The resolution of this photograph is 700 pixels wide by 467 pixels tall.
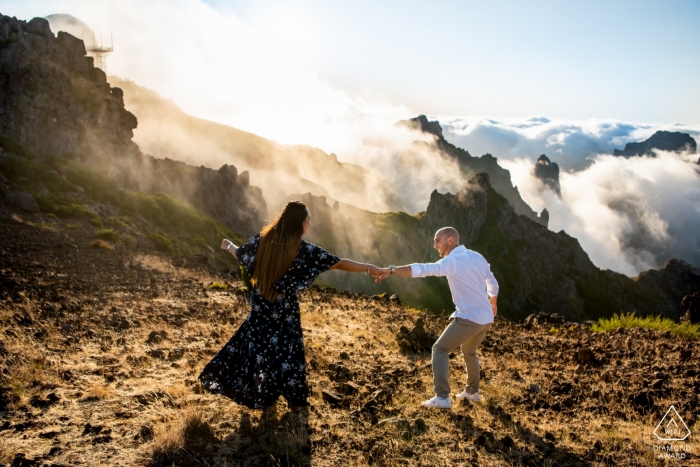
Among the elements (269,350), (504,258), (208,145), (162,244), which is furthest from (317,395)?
(504,258)

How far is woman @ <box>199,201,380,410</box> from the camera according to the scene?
6137mm

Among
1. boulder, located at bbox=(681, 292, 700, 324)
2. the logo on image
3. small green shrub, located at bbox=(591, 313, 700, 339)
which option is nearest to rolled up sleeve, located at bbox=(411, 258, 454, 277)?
the logo on image

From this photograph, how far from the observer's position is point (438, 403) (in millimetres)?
6844

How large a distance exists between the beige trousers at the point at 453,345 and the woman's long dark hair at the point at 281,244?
266cm

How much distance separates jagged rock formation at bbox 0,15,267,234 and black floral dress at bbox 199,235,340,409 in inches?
1768

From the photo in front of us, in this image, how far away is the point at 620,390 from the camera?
8.20 metres

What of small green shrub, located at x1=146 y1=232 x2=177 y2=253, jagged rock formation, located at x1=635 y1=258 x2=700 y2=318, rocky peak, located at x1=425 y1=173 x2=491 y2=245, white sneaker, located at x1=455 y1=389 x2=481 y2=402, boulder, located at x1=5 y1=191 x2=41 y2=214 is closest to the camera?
white sneaker, located at x1=455 y1=389 x2=481 y2=402

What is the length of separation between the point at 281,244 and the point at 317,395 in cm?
283

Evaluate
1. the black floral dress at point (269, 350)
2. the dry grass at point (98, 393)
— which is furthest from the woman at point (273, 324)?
the dry grass at point (98, 393)

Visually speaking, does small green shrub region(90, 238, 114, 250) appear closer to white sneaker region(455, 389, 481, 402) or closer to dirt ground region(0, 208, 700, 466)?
dirt ground region(0, 208, 700, 466)

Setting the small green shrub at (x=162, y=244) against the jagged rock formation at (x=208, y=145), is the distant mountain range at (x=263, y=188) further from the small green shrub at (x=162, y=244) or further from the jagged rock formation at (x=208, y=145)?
the small green shrub at (x=162, y=244)

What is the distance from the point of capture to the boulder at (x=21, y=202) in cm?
2466

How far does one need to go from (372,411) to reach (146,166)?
5987 centimetres

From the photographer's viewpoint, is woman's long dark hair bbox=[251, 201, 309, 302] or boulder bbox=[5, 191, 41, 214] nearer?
woman's long dark hair bbox=[251, 201, 309, 302]
